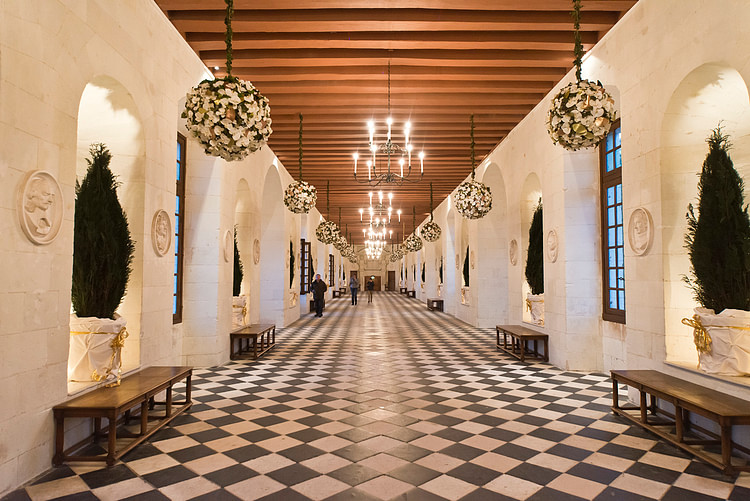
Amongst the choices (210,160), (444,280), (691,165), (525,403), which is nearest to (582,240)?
(691,165)

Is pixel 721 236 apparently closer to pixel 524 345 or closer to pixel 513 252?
pixel 524 345

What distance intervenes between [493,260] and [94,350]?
9.31 meters

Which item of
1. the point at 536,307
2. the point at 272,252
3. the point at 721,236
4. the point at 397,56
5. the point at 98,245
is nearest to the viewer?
the point at 721,236

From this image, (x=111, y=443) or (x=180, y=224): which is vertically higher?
(x=180, y=224)

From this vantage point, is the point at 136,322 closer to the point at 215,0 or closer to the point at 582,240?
the point at 215,0

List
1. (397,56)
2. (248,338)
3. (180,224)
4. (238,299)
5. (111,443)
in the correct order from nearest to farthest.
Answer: (111,443)
(397,56)
(180,224)
(248,338)
(238,299)

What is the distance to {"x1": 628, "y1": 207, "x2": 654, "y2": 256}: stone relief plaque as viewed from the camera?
461 centimetres

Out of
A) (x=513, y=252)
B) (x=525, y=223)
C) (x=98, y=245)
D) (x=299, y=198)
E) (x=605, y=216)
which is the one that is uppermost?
(x=299, y=198)

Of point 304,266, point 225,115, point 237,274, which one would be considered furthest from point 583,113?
point 304,266

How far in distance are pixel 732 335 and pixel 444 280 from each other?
1339 cm

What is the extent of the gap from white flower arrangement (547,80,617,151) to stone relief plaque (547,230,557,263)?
11.2 feet

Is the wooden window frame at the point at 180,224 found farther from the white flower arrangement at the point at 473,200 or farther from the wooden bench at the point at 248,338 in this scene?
the white flower arrangement at the point at 473,200

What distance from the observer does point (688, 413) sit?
401cm

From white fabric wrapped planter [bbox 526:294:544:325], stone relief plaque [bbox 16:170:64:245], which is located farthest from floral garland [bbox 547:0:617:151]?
white fabric wrapped planter [bbox 526:294:544:325]
